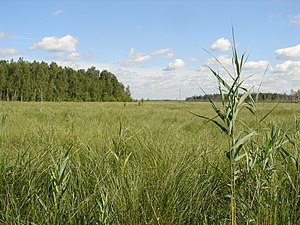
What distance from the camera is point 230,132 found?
171 cm

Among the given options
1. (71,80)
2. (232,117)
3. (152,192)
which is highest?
(71,80)

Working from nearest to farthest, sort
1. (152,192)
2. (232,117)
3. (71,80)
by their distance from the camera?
(232,117) < (152,192) < (71,80)

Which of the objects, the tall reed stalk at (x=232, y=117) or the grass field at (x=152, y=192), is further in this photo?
the grass field at (x=152, y=192)

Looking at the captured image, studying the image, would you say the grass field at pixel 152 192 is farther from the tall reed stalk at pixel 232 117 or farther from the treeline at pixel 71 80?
the treeline at pixel 71 80

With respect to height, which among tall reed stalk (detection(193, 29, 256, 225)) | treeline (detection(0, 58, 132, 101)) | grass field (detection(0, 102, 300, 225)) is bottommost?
grass field (detection(0, 102, 300, 225))

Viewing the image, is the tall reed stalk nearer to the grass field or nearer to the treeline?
the grass field

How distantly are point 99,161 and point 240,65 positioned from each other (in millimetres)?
1938

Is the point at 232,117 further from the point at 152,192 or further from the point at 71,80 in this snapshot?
the point at 71,80

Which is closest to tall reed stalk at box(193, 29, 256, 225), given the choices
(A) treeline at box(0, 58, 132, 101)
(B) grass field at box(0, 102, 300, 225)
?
(B) grass field at box(0, 102, 300, 225)

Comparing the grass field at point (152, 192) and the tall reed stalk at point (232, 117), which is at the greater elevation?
the tall reed stalk at point (232, 117)

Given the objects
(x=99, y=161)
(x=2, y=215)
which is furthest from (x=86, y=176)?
(x=2, y=215)


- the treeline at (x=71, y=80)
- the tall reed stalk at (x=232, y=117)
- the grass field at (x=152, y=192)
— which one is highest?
the treeline at (x=71, y=80)

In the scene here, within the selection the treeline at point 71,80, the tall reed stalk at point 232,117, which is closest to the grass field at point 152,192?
the tall reed stalk at point 232,117

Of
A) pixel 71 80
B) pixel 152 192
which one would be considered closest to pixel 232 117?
pixel 152 192
